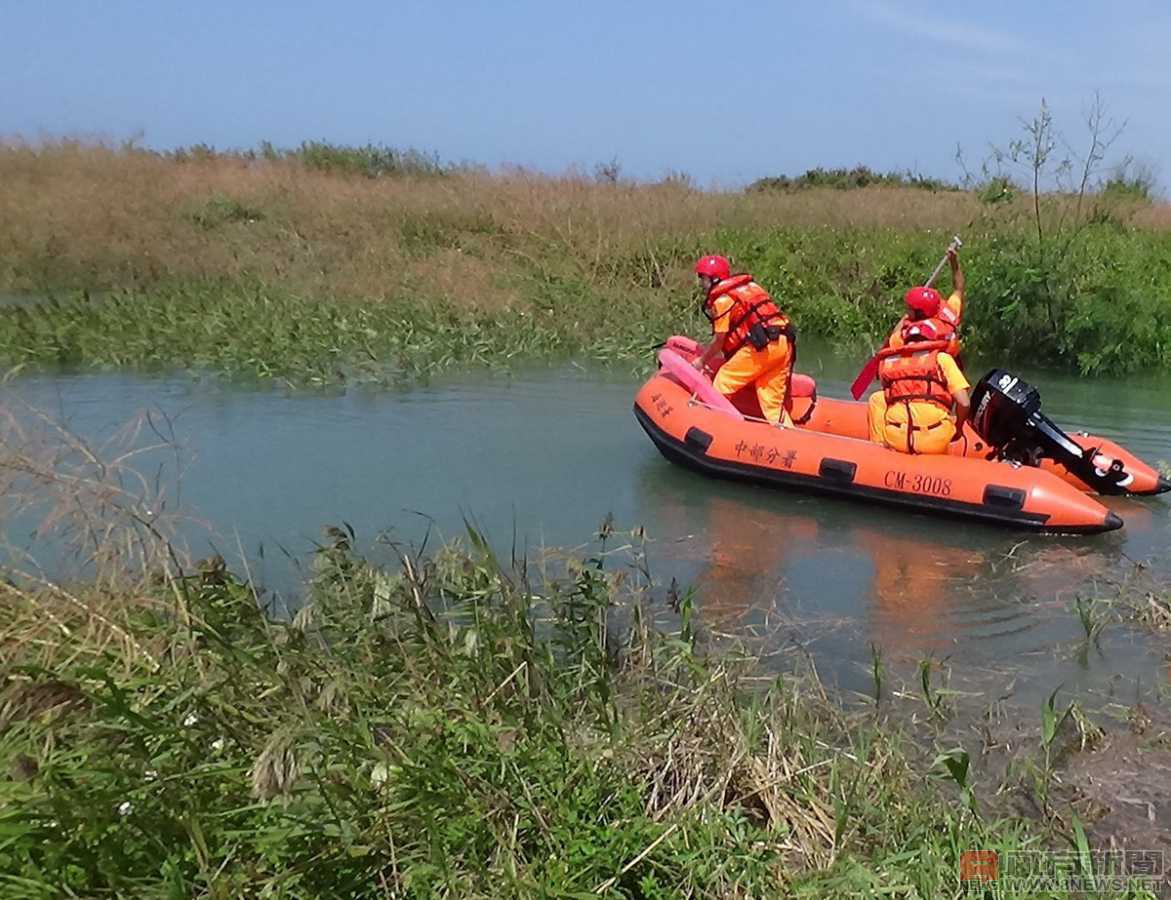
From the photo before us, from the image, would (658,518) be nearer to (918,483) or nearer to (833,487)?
(833,487)

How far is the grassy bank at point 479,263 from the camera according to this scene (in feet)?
34.8

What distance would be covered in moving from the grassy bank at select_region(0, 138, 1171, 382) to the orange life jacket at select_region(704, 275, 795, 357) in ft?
11.2

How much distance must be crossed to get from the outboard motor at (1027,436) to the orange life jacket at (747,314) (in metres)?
1.27

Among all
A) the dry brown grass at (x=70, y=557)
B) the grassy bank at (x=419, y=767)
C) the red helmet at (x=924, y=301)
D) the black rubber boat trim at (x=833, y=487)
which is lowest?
the black rubber boat trim at (x=833, y=487)

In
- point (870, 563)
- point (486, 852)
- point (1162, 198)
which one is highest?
point (1162, 198)

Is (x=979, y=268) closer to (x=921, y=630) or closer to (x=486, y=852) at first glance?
(x=921, y=630)

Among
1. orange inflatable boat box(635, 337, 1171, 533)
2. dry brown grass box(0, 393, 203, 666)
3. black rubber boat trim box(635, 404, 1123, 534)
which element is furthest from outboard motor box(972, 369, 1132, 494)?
dry brown grass box(0, 393, 203, 666)

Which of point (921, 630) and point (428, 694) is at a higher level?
Result: point (428, 694)

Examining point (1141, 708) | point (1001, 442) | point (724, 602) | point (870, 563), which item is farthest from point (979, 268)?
point (1141, 708)

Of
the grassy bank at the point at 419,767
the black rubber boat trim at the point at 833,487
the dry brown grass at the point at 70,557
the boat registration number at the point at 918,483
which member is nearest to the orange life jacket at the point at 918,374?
the boat registration number at the point at 918,483

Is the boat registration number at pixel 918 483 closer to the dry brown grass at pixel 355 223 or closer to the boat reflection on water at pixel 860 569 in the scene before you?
the boat reflection on water at pixel 860 569

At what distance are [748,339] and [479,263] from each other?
23.2ft

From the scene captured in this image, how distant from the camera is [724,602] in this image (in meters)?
5.13

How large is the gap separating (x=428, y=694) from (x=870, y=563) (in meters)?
3.21
